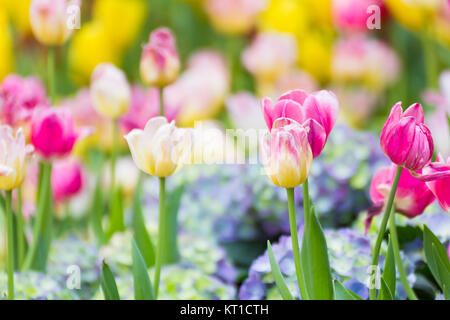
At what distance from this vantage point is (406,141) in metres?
0.54

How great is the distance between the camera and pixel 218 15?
1.58m

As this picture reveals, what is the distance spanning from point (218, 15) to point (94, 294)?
3.04ft

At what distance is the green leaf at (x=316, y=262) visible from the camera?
0.58m

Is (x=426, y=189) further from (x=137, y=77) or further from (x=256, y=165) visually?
(x=137, y=77)

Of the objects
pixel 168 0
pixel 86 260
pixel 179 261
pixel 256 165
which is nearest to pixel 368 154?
pixel 256 165

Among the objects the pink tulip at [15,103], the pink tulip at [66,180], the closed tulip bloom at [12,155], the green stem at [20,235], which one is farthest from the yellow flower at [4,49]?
the closed tulip bloom at [12,155]

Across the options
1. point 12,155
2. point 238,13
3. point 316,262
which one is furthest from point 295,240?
point 238,13

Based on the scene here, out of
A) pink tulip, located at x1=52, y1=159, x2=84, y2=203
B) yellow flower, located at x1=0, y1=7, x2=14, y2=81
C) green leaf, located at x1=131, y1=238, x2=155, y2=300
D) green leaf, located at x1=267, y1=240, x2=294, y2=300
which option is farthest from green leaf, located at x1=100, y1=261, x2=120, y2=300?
yellow flower, located at x1=0, y1=7, x2=14, y2=81

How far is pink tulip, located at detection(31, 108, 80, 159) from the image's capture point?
729 millimetres

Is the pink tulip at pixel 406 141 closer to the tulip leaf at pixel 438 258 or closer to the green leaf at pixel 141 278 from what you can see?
the tulip leaf at pixel 438 258

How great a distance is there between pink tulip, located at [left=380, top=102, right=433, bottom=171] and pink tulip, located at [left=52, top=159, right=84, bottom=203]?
61cm

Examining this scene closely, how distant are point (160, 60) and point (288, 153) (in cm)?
32

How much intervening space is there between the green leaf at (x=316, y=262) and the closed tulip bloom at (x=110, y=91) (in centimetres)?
36

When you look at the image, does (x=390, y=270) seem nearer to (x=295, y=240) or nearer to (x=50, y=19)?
(x=295, y=240)
